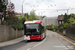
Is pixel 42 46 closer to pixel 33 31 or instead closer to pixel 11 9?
pixel 33 31

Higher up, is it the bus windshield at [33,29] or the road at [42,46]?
the bus windshield at [33,29]

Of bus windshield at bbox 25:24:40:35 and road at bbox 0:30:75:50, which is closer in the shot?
road at bbox 0:30:75:50

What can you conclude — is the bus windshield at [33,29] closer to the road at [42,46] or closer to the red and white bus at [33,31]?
the red and white bus at [33,31]

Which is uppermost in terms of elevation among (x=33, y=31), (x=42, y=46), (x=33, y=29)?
(x=33, y=29)

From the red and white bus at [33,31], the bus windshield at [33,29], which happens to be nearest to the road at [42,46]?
the red and white bus at [33,31]

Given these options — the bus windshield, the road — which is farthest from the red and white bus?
the road

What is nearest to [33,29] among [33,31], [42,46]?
[33,31]

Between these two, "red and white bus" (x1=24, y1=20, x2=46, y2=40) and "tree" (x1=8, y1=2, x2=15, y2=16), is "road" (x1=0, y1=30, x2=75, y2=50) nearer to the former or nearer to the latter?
"red and white bus" (x1=24, y1=20, x2=46, y2=40)

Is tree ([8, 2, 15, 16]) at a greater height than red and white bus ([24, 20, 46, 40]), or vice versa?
tree ([8, 2, 15, 16])

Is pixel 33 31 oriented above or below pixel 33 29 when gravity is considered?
below

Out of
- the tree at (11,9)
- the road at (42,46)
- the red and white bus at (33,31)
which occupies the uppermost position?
the tree at (11,9)

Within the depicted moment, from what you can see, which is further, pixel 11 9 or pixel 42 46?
pixel 11 9

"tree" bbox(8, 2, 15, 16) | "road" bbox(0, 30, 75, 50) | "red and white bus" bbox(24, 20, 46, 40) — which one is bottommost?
"road" bbox(0, 30, 75, 50)

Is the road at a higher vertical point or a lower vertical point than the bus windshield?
lower
